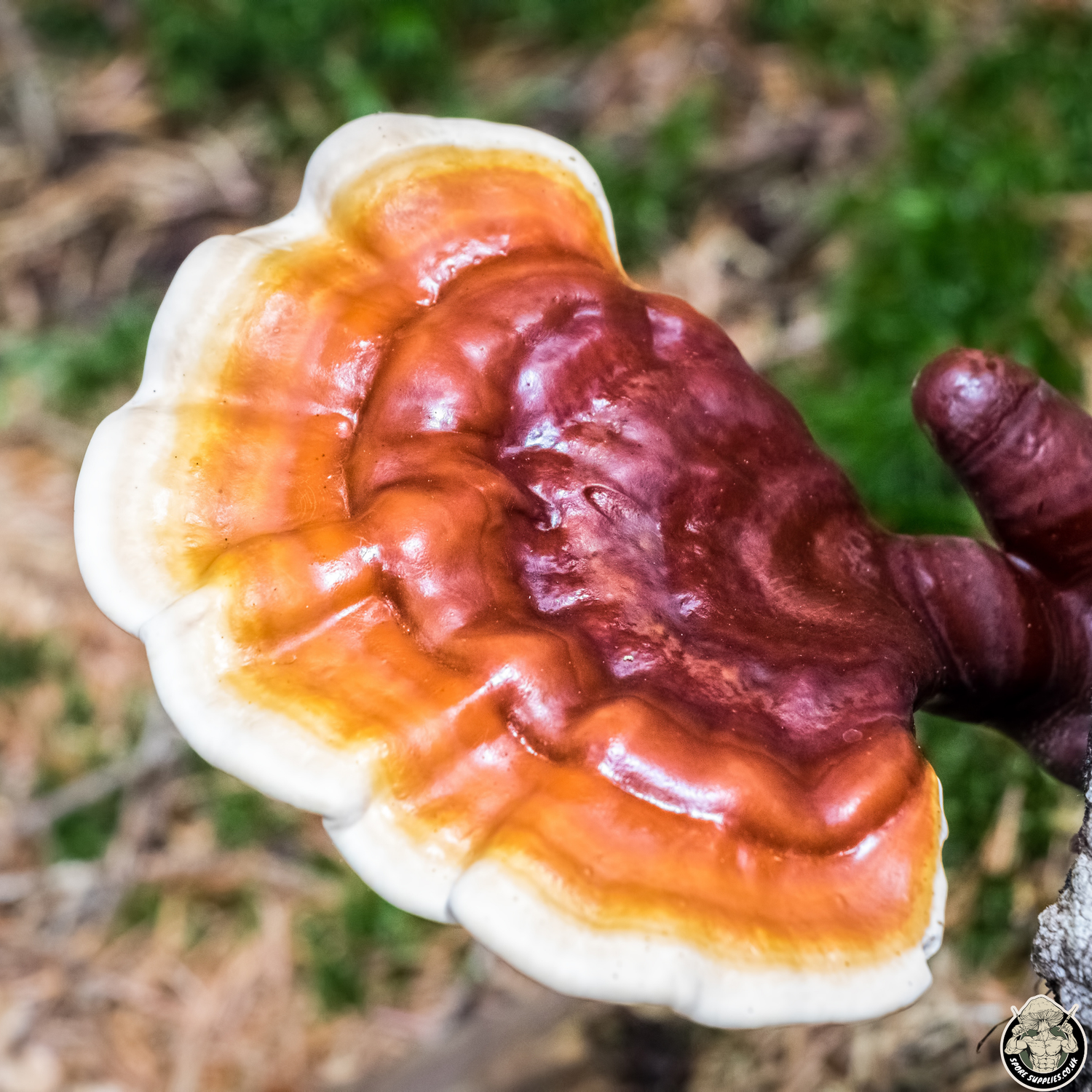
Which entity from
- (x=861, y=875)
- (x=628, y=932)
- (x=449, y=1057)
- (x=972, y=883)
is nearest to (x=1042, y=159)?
(x=972, y=883)

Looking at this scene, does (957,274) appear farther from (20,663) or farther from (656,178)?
(20,663)

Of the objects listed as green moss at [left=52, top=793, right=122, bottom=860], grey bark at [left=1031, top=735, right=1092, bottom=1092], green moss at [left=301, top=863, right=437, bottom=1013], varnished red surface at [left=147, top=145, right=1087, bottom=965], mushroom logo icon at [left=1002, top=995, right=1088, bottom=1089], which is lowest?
green moss at [left=52, top=793, right=122, bottom=860]

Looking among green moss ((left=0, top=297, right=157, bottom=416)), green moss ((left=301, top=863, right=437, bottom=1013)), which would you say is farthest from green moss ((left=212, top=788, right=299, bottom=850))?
green moss ((left=0, top=297, right=157, bottom=416))

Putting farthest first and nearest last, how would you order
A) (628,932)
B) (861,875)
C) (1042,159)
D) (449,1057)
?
(1042,159) < (449,1057) < (861,875) < (628,932)

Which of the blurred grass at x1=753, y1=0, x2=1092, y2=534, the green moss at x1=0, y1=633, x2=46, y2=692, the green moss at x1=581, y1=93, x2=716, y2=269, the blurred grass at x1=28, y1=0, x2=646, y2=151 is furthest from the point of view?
the blurred grass at x1=28, y1=0, x2=646, y2=151

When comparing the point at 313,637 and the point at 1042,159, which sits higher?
the point at 1042,159

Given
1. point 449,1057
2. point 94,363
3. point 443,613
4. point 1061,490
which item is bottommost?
point 449,1057

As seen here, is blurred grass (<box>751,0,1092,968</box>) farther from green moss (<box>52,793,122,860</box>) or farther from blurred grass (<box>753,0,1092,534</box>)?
green moss (<box>52,793,122,860</box>)

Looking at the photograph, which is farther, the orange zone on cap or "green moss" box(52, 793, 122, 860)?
"green moss" box(52, 793, 122, 860)

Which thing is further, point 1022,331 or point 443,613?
point 1022,331

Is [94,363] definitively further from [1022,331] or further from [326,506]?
[1022,331]
